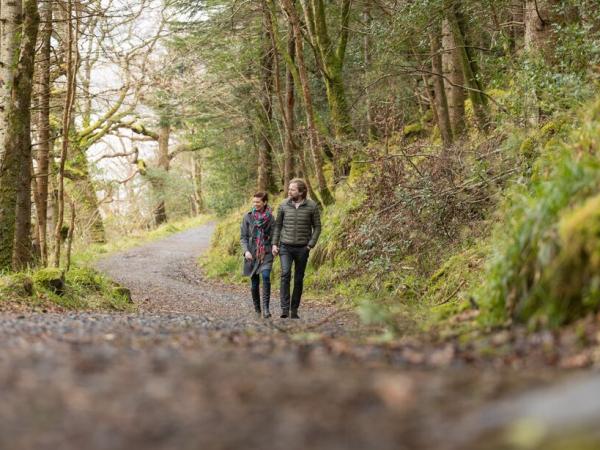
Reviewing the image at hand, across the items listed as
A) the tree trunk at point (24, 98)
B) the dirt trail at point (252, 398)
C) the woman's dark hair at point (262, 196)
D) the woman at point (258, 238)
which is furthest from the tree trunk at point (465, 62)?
the dirt trail at point (252, 398)

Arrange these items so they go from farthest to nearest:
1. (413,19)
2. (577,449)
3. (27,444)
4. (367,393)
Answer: (413,19), (367,393), (27,444), (577,449)

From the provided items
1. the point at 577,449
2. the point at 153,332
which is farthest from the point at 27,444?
the point at 153,332

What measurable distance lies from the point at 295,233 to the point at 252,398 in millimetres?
7129

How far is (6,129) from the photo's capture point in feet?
36.7

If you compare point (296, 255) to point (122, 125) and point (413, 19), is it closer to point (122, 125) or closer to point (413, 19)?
point (413, 19)

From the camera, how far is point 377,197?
12250 millimetres

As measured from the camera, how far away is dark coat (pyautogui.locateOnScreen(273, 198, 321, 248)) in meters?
9.93

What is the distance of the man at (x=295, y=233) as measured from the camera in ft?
32.6

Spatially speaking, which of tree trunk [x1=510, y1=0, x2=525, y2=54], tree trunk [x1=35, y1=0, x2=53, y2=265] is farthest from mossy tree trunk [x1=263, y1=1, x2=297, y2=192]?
tree trunk [x1=35, y1=0, x2=53, y2=265]

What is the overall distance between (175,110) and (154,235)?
1195 centimetres

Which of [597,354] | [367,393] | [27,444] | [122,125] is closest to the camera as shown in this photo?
[27,444]

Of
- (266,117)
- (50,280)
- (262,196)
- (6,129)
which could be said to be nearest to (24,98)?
(6,129)

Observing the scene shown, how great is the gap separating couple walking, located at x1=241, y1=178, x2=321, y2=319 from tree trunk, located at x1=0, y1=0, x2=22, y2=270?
4.12 meters

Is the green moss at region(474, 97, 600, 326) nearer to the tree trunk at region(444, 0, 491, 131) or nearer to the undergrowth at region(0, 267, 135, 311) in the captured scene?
the undergrowth at region(0, 267, 135, 311)
